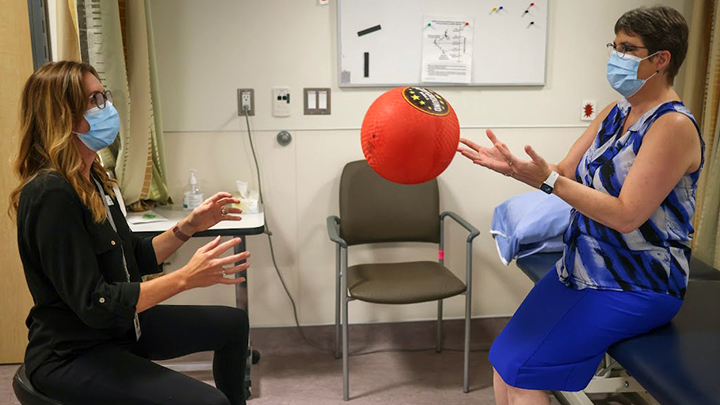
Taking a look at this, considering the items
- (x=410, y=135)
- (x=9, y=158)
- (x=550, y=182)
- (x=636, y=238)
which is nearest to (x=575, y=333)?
(x=636, y=238)

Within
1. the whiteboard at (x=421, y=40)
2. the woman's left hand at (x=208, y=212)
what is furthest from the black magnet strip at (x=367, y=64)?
the woman's left hand at (x=208, y=212)

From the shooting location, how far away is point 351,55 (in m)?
2.89

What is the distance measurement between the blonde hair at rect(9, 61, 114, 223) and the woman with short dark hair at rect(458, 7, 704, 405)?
1.03 m

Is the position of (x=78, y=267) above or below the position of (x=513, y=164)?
below

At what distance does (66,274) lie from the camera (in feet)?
4.79

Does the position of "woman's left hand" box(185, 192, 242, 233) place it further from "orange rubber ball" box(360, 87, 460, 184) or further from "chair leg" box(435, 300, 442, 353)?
"chair leg" box(435, 300, 442, 353)

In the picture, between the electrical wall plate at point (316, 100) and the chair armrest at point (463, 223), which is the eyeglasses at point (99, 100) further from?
the chair armrest at point (463, 223)

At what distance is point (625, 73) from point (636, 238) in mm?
448

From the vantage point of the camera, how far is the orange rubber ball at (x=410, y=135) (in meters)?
1.70

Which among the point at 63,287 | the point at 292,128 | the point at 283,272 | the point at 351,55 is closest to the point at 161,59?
the point at 292,128

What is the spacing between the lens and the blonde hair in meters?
1.52

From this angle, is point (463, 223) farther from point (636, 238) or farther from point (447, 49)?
point (636, 238)

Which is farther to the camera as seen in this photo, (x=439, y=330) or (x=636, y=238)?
(x=439, y=330)

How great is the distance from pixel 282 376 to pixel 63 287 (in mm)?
1428
